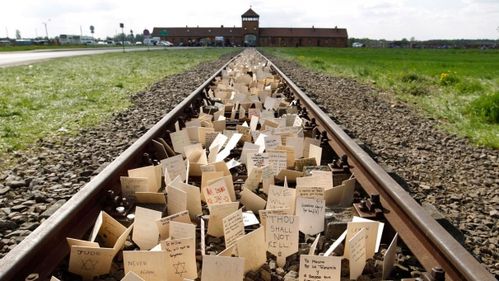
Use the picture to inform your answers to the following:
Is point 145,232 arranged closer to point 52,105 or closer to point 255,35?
point 52,105

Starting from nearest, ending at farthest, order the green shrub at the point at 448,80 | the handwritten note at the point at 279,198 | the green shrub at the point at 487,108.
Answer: the handwritten note at the point at 279,198 → the green shrub at the point at 487,108 → the green shrub at the point at 448,80

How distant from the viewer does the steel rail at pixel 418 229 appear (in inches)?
70.4

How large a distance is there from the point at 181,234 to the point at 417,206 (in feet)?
3.86

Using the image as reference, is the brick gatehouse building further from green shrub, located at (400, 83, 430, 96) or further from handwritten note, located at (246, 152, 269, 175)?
handwritten note, located at (246, 152, 269, 175)

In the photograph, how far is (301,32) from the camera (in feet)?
345

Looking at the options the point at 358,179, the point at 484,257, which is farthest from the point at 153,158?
the point at 484,257

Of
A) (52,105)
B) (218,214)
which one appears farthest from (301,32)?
(218,214)

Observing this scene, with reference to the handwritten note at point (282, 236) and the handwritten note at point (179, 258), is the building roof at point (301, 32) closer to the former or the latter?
the handwritten note at point (282, 236)

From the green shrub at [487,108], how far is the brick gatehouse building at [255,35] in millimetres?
95578

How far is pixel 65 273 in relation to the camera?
2066mm

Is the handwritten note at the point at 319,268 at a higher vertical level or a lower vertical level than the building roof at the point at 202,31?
higher

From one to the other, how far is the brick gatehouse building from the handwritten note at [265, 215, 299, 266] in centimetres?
10071

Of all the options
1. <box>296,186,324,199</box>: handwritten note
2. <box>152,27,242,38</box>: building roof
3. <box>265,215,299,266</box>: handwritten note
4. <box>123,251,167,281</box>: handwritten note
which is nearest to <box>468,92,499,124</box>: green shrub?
<box>296,186,324,199</box>: handwritten note

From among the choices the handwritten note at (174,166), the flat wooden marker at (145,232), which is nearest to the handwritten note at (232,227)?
the flat wooden marker at (145,232)
